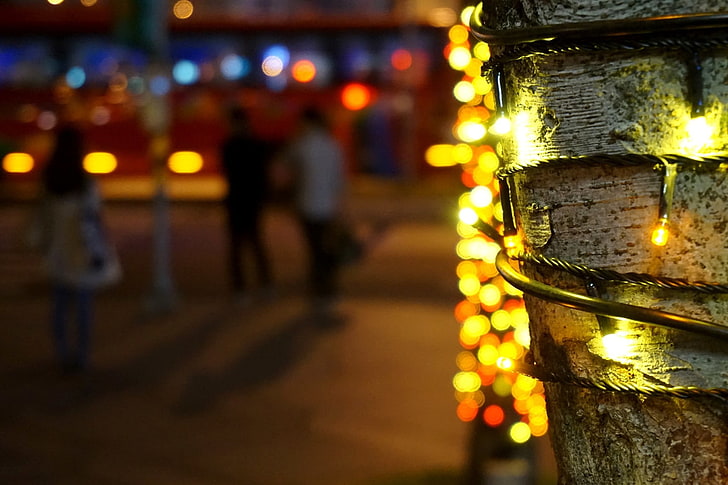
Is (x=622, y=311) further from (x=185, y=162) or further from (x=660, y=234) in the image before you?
(x=185, y=162)

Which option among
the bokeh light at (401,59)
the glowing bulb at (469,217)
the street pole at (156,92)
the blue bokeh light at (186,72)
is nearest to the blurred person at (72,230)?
the street pole at (156,92)

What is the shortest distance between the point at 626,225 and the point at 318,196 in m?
7.93

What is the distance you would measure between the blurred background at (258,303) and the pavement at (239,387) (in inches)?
0.9

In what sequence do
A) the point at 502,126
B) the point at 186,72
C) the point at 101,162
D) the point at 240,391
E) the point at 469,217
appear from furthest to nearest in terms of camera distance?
the point at 101,162
the point at 186,72
the point at 240,391
the point at 469,217
the point at 502,126

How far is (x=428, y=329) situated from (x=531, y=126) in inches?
295

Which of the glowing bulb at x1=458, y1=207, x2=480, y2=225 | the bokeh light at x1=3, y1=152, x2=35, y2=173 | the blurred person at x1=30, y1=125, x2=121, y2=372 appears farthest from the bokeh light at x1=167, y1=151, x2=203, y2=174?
the glowing bulb at x1=458, y1=207, x2=480, y2=225

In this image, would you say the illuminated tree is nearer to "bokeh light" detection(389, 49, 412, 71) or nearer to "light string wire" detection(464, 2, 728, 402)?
"light string wire" detection(464, 2, 728, 402)

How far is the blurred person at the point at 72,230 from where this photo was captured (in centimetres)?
692

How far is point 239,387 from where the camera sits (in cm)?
680

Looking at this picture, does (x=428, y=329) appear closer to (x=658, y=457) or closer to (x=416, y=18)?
(x=658, y=457)

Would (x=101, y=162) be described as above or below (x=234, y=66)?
below

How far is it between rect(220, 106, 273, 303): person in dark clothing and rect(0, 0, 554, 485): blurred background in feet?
1.99

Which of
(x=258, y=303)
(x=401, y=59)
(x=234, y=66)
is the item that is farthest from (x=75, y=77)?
(x=258, y=303)

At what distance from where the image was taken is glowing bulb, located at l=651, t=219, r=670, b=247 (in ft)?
3.98
